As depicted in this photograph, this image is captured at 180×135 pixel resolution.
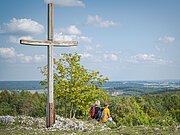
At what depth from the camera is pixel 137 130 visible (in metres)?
15.6

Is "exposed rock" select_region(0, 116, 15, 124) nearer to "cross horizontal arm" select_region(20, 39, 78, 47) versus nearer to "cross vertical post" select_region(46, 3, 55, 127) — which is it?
"cross vertical post" select_region(46, 3, 55, 127)

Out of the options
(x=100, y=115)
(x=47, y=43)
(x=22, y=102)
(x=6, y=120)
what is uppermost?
(x=47, y=43)

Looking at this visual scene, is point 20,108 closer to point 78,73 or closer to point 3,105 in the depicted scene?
point 3,105

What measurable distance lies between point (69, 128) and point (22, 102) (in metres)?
59.2

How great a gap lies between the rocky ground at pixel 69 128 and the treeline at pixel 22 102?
1754 inches

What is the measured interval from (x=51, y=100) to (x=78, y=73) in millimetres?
18532

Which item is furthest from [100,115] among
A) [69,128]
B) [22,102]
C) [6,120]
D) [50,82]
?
[22,102]

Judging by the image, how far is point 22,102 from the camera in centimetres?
7538

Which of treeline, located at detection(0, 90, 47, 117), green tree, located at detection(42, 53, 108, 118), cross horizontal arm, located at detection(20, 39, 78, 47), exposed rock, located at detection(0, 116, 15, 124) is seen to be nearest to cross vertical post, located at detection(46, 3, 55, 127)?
cross horizontal arm, located at detection(20, 39, 78, 47)

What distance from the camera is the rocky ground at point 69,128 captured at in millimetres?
15259

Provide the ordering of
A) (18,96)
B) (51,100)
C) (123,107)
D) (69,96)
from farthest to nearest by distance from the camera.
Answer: (18,96)
(123,107)
(69,96)
(51,100)

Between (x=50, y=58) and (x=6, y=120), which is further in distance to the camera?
(x=6, y=120)

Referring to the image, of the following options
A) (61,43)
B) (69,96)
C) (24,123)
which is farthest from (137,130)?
(69,96)

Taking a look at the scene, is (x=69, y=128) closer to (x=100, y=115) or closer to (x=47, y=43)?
(x=100, y=115)
